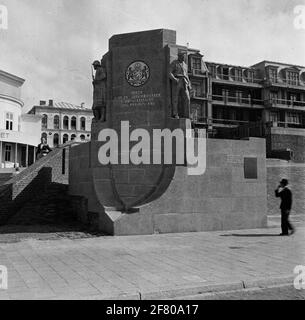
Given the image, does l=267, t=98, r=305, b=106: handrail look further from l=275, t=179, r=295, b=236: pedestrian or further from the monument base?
l=275, t=179, r=295, b=236: pedestrian

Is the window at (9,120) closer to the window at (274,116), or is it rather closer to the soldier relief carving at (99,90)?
the soldier relief carving at (99,90)

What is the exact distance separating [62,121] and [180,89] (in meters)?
73.1

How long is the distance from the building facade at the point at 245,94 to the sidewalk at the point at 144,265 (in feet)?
160

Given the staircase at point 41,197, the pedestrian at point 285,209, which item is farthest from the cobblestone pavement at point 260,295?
the staircase at point 41,197

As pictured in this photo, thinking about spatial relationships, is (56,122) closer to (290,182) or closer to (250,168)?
(290,182)

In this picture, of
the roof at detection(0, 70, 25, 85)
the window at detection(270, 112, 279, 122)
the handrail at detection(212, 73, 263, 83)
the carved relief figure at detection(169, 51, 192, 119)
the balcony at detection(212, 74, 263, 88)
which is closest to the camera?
the carved relief figure at detection(169, 51, 192, 119)

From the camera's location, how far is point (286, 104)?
66188 mm

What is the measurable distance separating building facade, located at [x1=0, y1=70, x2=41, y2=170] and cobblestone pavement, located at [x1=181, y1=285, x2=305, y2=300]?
39.0 m

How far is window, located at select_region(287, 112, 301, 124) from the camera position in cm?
6647

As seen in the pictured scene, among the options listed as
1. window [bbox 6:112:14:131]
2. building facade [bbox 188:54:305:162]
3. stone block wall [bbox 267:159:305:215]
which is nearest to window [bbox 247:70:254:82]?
building facade [bbox 188:54:305:162]

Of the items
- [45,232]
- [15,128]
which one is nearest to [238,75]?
[15,128]

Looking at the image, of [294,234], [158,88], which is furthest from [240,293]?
[158,88]

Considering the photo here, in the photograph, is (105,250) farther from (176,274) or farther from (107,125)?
(107,125)

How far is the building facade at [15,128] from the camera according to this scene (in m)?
44.3
